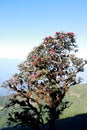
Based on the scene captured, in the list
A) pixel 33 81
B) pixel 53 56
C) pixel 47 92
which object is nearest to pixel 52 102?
pixel 47 92

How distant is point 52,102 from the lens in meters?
27.4

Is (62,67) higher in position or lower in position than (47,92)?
higher

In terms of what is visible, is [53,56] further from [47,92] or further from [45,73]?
[47,92]

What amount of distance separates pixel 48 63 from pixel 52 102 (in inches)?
179

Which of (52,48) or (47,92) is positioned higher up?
(52,48)

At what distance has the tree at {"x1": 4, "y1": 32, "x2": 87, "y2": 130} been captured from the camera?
1043 inches

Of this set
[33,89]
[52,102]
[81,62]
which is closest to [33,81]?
[33,89]

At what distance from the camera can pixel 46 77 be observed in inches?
1037

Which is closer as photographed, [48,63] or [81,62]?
[48,63]

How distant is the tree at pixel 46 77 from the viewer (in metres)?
26.5

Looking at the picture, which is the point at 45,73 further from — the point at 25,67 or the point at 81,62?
the point at 81,62

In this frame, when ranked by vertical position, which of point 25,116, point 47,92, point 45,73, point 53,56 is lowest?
point 25,116

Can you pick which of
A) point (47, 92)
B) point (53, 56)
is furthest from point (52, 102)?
point (53, 56)

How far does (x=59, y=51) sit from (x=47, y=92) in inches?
187
